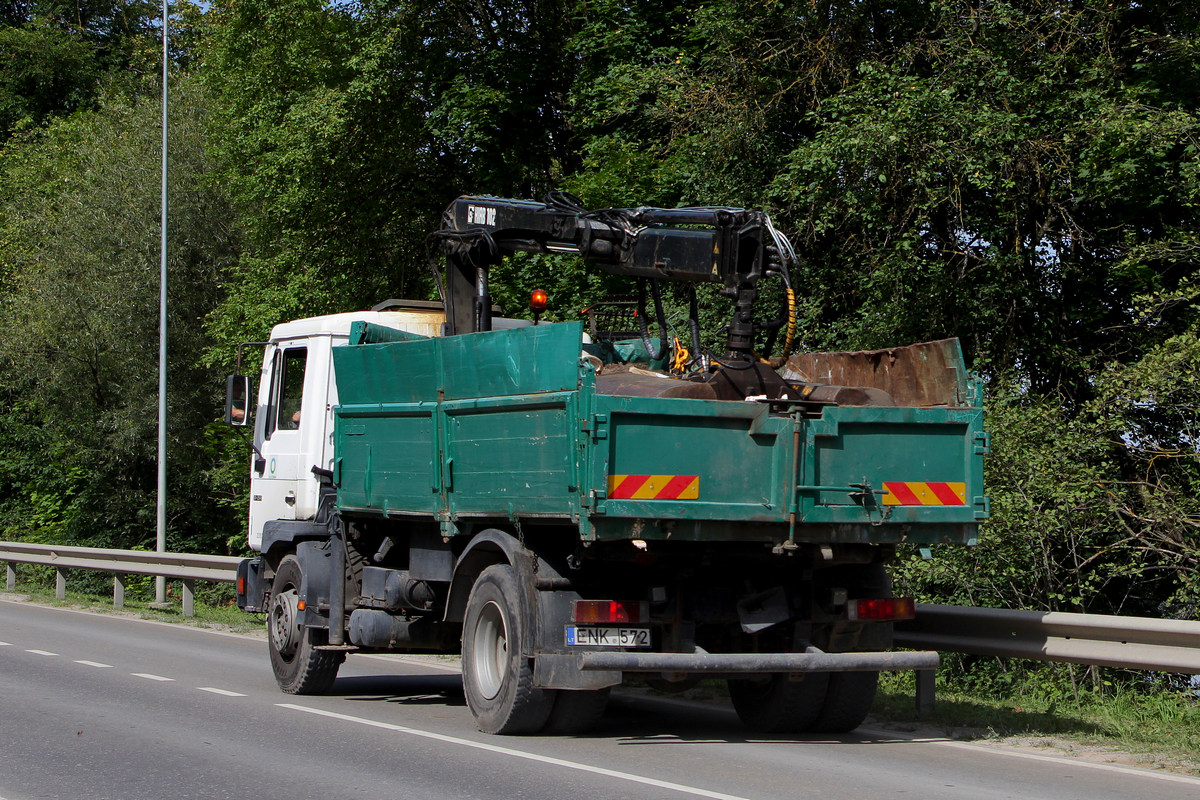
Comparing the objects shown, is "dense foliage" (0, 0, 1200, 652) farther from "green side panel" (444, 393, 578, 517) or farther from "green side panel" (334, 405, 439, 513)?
"green side panel" (444, 393, 578, 517)

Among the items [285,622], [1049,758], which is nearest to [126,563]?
[285,622]

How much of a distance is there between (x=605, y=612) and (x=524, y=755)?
927 mm

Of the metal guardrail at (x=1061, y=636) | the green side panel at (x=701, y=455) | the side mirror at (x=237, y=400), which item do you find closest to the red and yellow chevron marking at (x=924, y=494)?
the green side panel at (x=701, y=455)

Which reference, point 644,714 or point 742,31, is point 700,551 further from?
point 742,31

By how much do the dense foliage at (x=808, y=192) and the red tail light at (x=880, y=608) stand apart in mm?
4541

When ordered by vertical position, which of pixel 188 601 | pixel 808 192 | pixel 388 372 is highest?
pixel 808 192

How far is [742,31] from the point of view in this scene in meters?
16.7

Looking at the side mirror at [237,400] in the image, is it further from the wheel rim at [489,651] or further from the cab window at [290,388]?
the wheel rim at [489,651]

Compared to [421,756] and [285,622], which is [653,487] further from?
[285,622]

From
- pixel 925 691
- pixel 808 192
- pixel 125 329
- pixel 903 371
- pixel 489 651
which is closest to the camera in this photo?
pixel 489 651

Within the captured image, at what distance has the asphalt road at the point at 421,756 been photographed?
267 inches

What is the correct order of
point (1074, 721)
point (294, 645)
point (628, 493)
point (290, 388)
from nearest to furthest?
point (628, 493)
point (1074, 721)
point (294, 645)
point (290, 388)

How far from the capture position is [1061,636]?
9.09 m

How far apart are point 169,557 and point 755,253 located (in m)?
13.4
